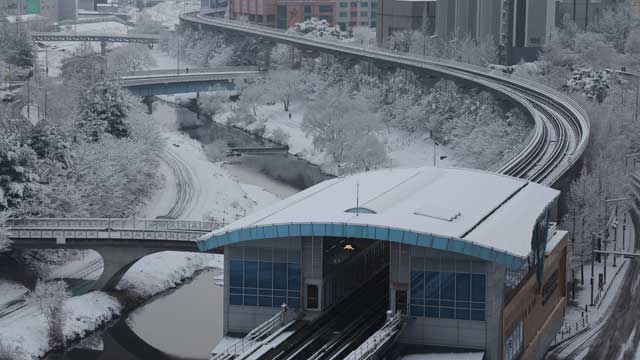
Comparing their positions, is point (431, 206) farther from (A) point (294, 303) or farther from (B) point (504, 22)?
(B) point (504, 22)

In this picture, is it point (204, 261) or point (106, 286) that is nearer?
point (106, 286)

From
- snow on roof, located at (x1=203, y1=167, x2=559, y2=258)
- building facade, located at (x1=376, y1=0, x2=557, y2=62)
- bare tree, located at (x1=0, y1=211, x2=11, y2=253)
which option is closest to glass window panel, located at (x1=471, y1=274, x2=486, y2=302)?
snow on roof, located at (x1=203, y1=167, x2=559, y2=258)

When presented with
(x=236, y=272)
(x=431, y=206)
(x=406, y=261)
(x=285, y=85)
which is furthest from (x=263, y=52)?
(x=406, y=261)

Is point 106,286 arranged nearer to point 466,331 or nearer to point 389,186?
point 389,186

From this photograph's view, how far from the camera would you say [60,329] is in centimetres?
4684

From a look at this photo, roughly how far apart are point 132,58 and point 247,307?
94.8m

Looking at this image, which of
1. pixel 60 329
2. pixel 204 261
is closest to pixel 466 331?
pixel 60 329

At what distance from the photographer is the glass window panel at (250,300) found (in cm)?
3741

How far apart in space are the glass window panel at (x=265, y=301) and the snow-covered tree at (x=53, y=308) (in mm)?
11556

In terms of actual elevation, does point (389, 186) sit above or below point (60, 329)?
above

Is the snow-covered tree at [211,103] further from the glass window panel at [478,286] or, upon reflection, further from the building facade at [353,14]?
the glass window panel at [478,286]

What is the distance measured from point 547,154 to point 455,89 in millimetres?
27602

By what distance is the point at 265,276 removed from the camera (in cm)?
3728

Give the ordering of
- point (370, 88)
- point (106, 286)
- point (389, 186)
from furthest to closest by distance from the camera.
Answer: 1. point (370, 88)
2. point (106, 286)
3. point (389, 186)
